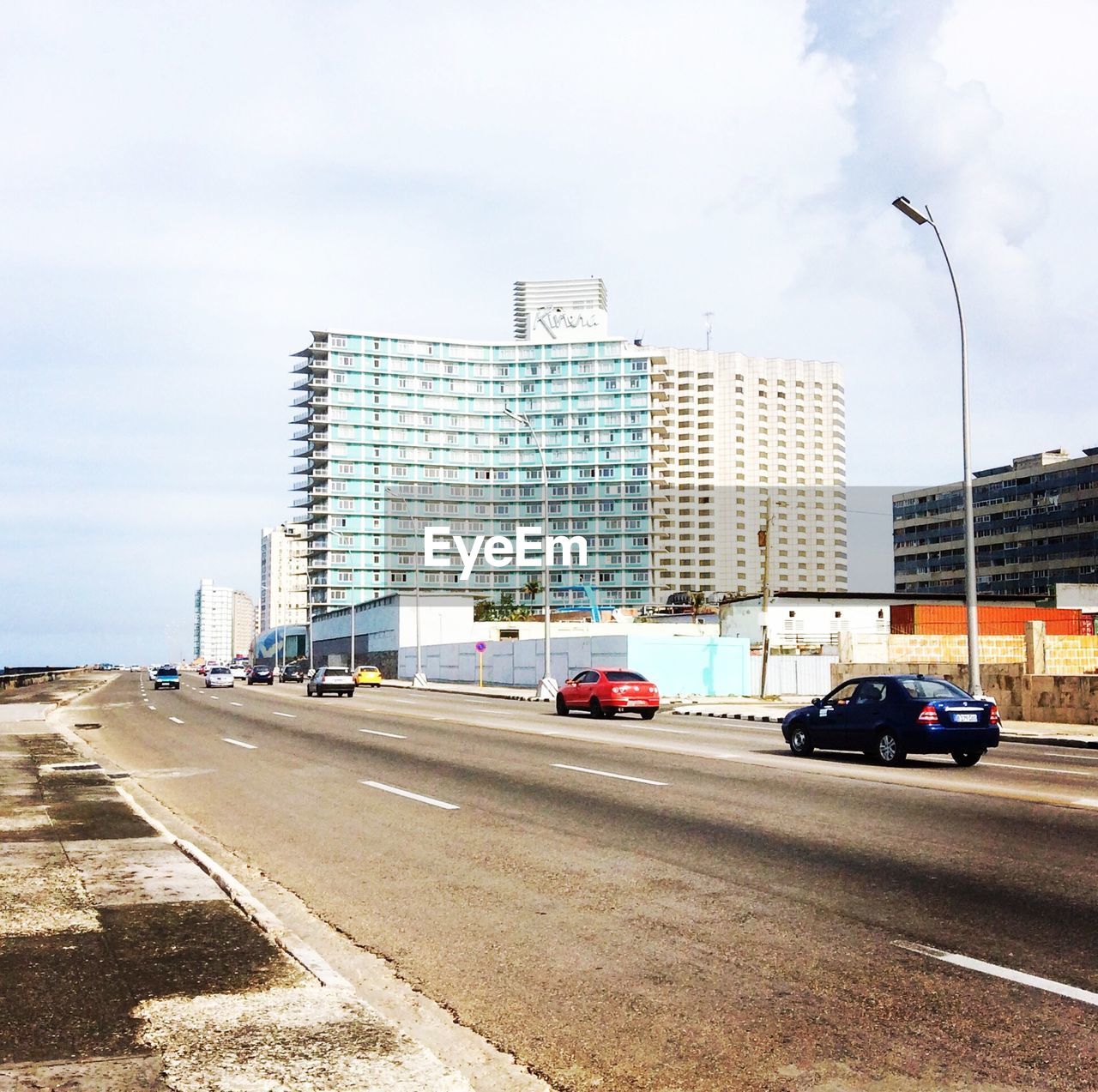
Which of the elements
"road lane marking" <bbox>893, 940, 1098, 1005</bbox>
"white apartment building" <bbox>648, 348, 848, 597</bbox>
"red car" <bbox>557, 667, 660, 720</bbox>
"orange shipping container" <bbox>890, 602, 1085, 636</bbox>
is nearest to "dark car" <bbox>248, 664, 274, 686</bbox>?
"orange shipping container" <bbox>890, 602, 1085, 636</bbox>

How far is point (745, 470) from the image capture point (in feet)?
597

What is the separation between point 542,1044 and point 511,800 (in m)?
8.23

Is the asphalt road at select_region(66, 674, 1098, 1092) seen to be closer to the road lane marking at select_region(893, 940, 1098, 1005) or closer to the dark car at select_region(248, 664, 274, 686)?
the road lane marking at select_region(893, 940, 1098, 1005)

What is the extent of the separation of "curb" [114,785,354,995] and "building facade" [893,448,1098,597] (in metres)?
123

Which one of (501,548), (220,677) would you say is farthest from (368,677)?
(501,548)

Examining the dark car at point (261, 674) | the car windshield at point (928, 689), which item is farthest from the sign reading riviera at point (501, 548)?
the car windshield at point (928, 689)

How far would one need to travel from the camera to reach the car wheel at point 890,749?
1738 centimetres

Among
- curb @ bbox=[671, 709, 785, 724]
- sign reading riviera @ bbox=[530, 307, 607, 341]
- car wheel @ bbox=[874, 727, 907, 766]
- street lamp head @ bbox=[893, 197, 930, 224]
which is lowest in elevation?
curb @ bbox=[671, 709, 785, 724]

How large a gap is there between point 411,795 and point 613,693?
19.1 metres

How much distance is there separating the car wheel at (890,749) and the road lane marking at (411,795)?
7.80 metres

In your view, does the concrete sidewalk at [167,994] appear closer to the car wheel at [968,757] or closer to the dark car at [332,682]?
the car wheel at [968,757]

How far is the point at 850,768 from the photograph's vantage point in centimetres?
1672

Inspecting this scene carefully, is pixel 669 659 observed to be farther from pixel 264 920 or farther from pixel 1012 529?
pixel 1012 529

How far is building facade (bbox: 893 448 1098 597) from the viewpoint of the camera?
131 metres
